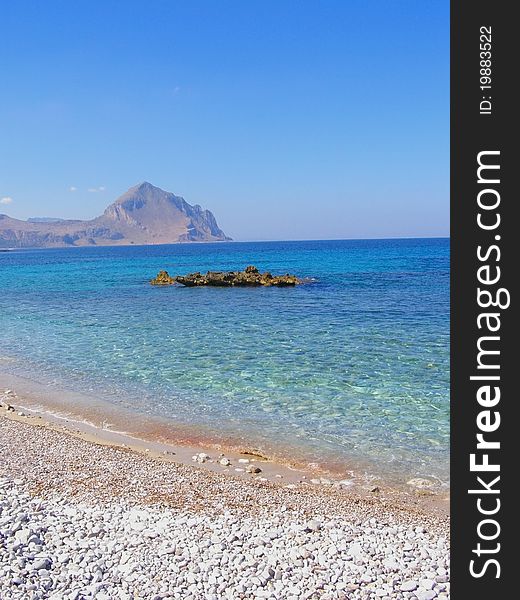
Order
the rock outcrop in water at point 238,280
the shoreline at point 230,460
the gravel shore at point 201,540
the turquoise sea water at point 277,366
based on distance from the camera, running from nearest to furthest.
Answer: the gravel shore at point 201,540 < the shoreline at point 230,460 < the turquoise sea water at point 277,366 < the rock outcrop in water at point 238,280

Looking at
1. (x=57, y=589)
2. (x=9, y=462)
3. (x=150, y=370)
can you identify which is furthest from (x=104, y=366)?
(x=57, y=589)

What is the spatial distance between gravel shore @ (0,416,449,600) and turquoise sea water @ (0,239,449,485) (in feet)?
8.61

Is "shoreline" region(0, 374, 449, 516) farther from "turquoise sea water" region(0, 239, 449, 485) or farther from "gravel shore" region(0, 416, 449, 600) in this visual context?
"turquoise sea water" region(0, 239, 449, 485)

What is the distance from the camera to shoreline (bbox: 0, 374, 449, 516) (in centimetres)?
940

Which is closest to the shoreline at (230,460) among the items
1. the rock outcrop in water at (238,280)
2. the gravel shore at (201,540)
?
the gravel shore at (201,540)

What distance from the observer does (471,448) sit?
4.79 meters

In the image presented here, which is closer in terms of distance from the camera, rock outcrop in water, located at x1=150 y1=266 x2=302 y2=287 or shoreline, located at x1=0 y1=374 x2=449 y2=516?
shoreline, located at x1=0 y1=374 x2=449 y2=516

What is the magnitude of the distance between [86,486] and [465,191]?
7.69m

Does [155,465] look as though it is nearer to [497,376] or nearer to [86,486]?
[86,486]

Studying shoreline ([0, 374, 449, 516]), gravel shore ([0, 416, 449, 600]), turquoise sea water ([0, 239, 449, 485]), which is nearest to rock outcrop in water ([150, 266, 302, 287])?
turquoise sea water ([0, 239, 449, 485])

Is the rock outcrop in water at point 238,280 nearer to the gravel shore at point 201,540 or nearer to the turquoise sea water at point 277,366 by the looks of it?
the turquoise sea water at point 277,366

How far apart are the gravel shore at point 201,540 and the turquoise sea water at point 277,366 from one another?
2.63 metres

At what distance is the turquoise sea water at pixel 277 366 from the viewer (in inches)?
479

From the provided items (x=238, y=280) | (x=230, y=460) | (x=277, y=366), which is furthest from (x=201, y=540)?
(x=238, y=280)
